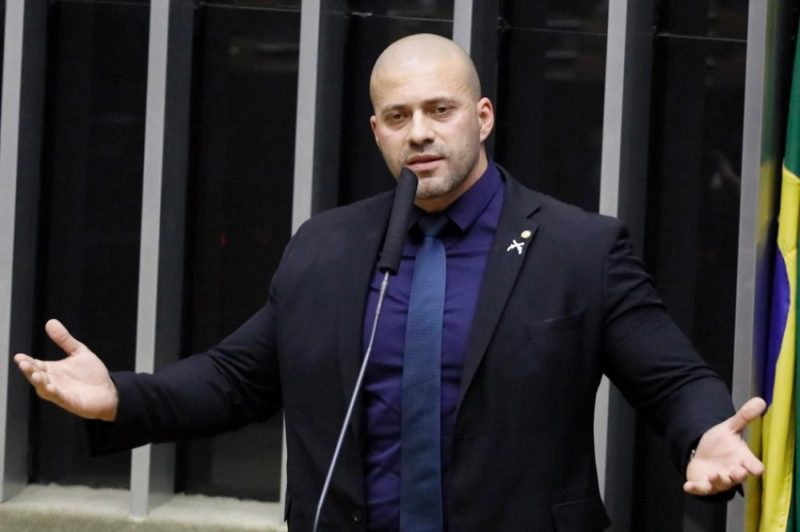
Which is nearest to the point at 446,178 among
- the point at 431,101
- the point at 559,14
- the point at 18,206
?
the point at 431,101

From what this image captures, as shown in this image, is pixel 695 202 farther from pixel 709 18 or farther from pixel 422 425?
pixel 422 425

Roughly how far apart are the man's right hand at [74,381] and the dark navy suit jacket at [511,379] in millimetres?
41

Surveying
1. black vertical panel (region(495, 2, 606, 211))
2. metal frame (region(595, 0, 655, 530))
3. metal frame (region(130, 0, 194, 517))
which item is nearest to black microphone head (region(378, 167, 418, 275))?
metal frame (region(595, 0, 655, 530))

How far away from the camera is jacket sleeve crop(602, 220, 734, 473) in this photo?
8.50 feet

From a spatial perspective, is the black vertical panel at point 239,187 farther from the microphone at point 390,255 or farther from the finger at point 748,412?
the finger at point 748,412

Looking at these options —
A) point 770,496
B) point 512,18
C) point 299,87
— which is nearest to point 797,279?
point 770,496

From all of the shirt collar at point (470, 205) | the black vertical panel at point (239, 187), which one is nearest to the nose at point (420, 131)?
the shirt collar at point (470, 205)

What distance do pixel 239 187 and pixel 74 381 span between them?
253 cm

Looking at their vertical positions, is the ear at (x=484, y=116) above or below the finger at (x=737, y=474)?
above

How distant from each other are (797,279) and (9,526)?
2881 mm

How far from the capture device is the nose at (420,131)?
8.95 feet

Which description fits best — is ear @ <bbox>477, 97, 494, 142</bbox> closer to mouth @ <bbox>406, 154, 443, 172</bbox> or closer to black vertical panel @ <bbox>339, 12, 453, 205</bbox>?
mouth @ <bbox>406, 154, 443, 172</bbox>

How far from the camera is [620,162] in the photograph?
464 cm

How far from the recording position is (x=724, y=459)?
2.38 metres
